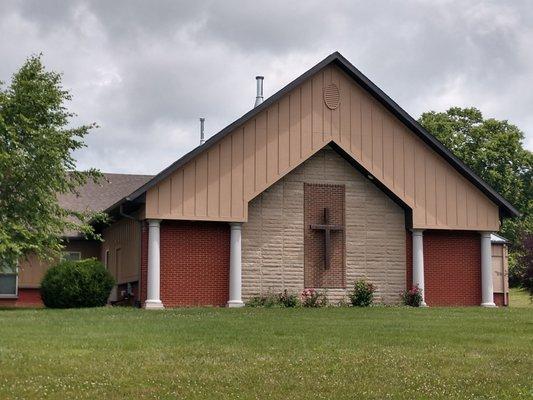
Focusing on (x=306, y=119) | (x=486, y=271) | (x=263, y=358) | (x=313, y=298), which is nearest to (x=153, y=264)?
(x=313, y=298)

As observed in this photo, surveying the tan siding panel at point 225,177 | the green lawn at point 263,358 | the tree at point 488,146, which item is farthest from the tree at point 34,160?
the tree at point 488,146

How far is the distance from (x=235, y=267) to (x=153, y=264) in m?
2.55

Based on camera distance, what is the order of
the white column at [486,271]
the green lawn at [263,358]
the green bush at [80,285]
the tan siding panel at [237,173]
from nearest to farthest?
1. the green lawn at [263,358]
2. the green bush at [80,285]
3. the tan siding panel at [237,173]
4. the white column at [486,271]

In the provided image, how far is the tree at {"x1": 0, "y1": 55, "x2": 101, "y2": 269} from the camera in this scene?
28.3m


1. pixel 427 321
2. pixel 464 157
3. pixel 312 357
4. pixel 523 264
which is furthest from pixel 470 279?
pixel 464 157

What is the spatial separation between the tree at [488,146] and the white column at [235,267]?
137 ft

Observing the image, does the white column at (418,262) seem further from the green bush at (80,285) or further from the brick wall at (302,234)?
the green bush at (80,285)

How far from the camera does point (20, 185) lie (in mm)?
28922

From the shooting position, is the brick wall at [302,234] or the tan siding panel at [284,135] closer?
the tan siding panel at [284,135]

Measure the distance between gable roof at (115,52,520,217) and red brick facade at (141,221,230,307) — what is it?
189 cm

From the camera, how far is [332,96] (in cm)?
2897

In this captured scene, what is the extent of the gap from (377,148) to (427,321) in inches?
390

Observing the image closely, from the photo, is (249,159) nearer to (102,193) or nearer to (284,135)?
(284,135)

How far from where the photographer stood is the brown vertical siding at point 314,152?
1073 inches
